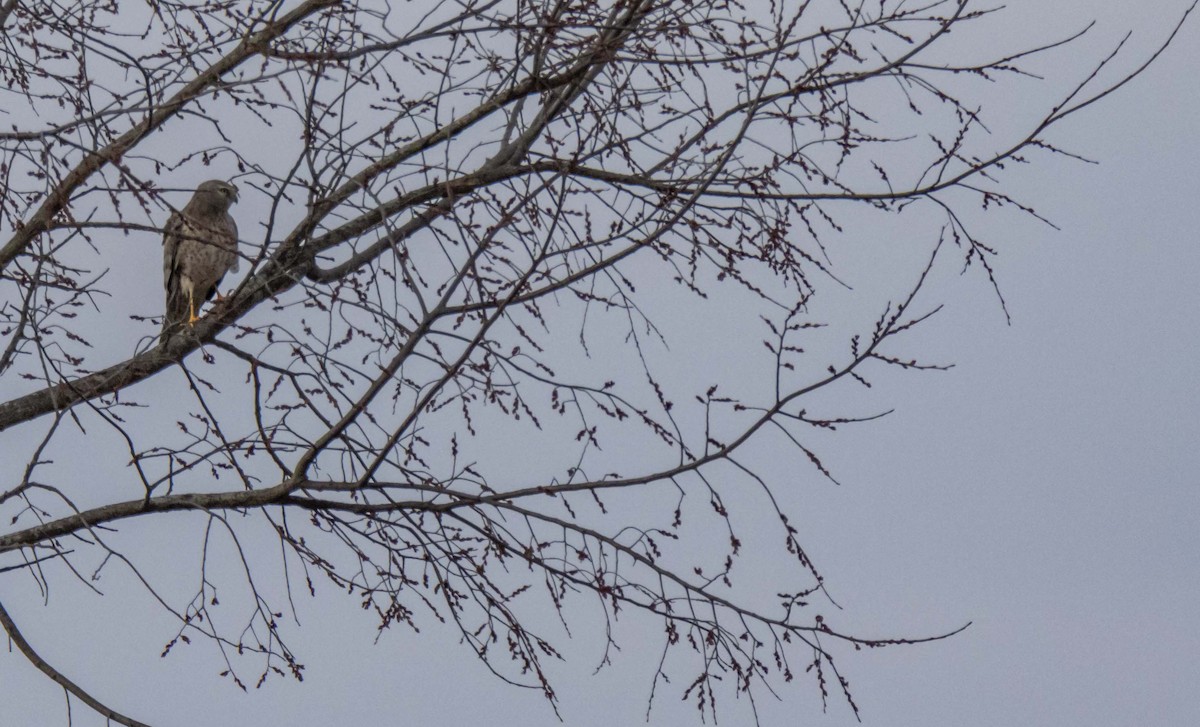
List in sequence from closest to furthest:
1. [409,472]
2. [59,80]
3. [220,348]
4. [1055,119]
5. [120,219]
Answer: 1. [120,219]
2. [1055,119]
3. [409,472]
4. [220,348]
5. [59,80]

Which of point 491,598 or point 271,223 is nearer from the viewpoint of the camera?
point 271,223

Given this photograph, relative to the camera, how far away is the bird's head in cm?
951

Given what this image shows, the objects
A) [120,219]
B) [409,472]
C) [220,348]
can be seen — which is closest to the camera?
[120,219]

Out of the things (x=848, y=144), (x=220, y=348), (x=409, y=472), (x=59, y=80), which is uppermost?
(x=59, y=80)

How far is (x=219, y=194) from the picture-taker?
954cm

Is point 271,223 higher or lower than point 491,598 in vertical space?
higher

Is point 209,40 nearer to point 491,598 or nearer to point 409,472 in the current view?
point 409,472

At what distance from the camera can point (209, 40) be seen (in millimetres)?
5570

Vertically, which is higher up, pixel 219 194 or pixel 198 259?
pixel 219 194

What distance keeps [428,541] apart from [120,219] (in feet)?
5.49

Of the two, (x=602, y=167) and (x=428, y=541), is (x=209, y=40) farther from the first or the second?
(x=428, y=541)

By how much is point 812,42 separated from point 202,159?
244 centimetres

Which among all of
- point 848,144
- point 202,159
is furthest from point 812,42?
point 202,159

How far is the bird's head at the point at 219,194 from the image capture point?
31.2ft
